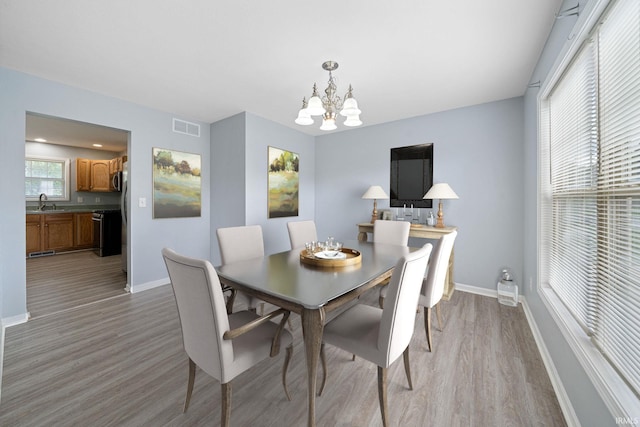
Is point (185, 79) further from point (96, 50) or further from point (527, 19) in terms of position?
point (527, 19)

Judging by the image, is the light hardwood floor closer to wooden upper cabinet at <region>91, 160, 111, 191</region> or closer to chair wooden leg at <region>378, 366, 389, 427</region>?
chair wooden leg at <region>378, 366, 389, 427</region>

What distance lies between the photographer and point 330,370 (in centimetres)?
182

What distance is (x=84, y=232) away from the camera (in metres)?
5.71

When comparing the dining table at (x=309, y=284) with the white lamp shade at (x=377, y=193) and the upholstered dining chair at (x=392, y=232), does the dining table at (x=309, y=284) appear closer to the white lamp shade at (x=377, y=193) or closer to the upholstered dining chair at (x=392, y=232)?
the upholstered dining chair at (x=392, y=232)

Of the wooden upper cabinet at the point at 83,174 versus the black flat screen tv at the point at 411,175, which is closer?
the black flat screen tv at the point at 411,175

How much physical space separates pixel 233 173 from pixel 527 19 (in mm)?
3446

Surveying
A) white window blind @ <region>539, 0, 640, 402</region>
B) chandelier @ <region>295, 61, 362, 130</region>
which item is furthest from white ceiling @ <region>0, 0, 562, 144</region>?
white window blind @ <region>539, 0, 640, 402</region>

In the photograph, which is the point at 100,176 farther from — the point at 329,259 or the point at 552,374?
the point at 552,374

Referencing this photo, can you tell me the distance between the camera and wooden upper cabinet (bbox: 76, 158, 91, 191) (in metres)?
→ 5.79

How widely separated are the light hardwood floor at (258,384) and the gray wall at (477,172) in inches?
39.8

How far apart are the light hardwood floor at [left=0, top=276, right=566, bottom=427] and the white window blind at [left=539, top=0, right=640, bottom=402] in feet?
2.04

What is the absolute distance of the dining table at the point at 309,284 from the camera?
1.23 m

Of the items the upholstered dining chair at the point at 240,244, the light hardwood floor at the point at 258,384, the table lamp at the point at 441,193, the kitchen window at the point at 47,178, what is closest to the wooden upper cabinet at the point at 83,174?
the kitchen window at the point at 47,178

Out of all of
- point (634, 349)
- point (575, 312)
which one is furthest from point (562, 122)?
point (634, 349)
